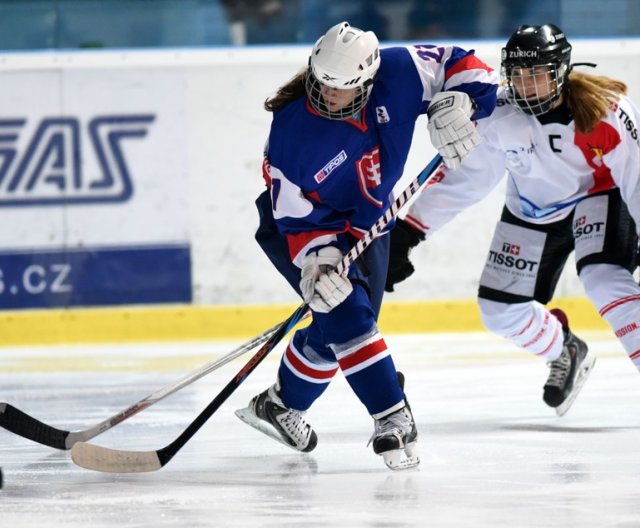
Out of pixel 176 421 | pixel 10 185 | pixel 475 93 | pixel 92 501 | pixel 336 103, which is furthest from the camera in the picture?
pixel 10 185

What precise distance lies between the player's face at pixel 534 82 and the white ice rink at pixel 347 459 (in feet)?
2.77

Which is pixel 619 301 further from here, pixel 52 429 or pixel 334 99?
pixel 52 429

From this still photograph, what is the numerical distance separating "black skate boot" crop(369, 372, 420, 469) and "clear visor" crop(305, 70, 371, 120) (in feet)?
2.17

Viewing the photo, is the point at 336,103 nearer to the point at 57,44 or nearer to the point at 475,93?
the point at 475,93

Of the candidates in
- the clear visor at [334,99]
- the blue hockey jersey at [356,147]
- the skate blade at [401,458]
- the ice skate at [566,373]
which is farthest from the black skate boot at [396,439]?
the ice skate at [566,373]

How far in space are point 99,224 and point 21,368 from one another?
0.99 m

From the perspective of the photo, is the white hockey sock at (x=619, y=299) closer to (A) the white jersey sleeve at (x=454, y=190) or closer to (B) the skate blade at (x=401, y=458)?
(A) the white jersey sleeve at (x=454, y=190)

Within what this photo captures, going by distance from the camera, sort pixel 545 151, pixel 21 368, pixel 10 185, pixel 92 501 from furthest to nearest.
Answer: pixel 10 185 < pixel 21 368 < pixel 545 151 < pixel 92 501

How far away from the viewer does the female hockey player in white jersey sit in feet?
9.58

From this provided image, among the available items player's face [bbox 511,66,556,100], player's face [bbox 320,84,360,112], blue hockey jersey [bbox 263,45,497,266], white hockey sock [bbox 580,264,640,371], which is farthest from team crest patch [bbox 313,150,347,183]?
white hockey sock [bbox 580,264,640,371]

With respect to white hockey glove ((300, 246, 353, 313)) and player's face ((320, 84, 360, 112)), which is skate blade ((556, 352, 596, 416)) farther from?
player's face ((320, 84, 360, 112))

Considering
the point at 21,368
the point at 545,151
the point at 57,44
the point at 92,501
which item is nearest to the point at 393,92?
the point at 545,151

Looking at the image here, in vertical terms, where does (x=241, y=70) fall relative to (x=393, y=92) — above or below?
below

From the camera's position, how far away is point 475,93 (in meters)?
2.77
